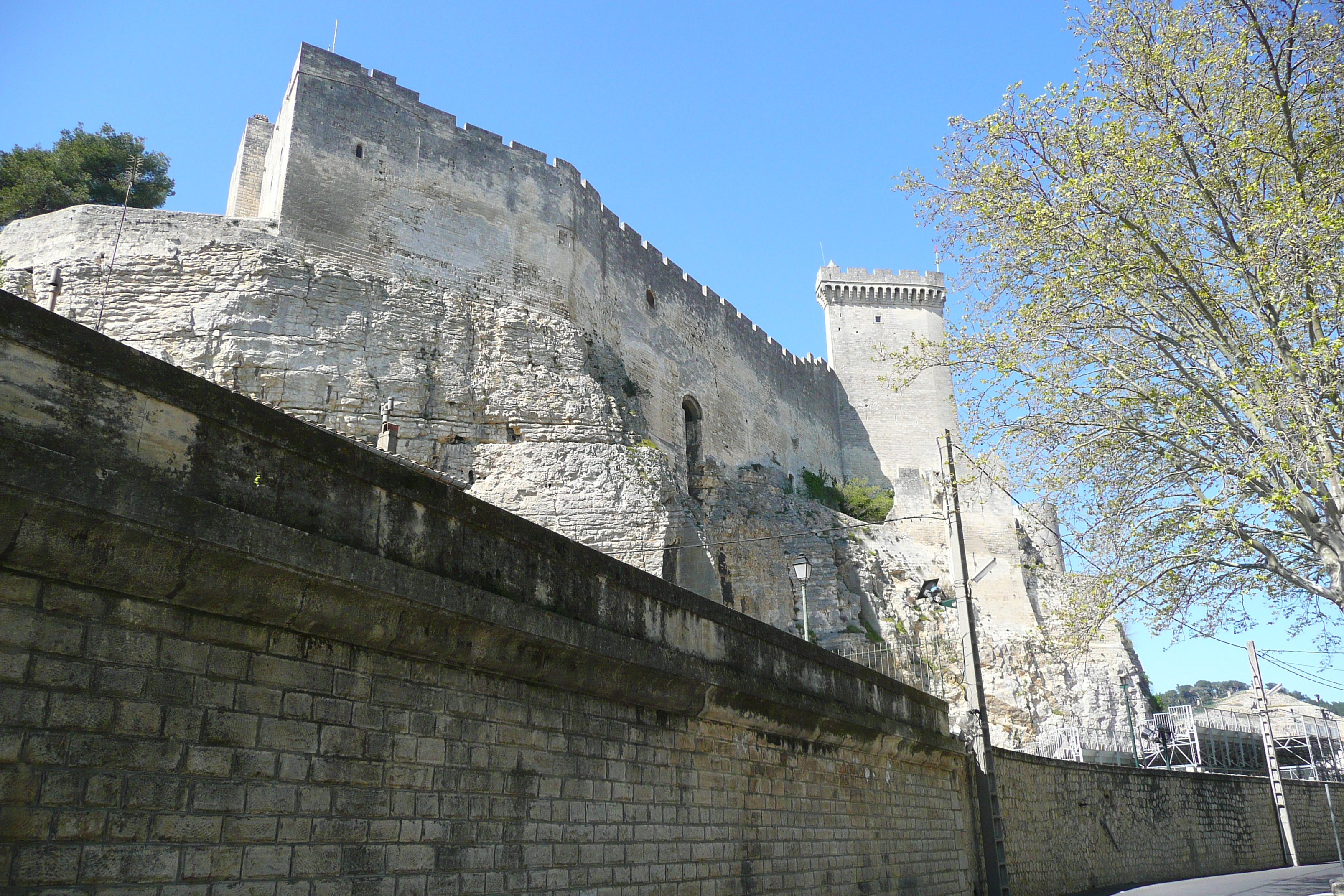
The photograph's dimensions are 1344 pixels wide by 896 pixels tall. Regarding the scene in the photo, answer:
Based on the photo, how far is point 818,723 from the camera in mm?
7781

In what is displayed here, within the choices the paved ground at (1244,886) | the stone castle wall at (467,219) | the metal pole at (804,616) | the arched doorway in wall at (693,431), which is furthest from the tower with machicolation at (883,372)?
the metal pole at (804,616)

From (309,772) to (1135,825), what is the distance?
14.4 metres

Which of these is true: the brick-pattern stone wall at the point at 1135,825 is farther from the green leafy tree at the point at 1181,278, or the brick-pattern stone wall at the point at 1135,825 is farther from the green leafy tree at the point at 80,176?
the green leafy tree at the point at 80,176

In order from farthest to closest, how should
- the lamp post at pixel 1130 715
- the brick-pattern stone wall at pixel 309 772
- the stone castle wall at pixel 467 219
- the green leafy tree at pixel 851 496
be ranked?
the green leafy tree at pixel 851 496, the lamp post at pixel 1130 715, the stone castle wall at pixel 467 219, the brick-pattern stone wall at pixel 309 772

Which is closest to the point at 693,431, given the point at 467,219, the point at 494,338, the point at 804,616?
the point at 494,338

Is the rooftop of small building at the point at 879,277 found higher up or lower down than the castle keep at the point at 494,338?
higher up

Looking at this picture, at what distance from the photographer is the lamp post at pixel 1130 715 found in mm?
21109

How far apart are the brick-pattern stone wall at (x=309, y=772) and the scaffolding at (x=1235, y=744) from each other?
66.6 feet

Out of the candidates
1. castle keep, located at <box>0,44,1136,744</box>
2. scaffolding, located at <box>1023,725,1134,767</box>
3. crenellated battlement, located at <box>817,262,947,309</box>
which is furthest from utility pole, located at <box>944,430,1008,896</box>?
crenellated battlement, located at <box>817,262,947,309</box>

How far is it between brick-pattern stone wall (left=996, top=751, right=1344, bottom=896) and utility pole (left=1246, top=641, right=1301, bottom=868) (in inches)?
9.8

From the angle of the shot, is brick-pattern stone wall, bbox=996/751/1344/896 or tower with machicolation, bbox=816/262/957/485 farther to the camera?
tower with machicolation, bbox=816/262/957/485

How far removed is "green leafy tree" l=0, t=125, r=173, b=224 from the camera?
23578 millimetres

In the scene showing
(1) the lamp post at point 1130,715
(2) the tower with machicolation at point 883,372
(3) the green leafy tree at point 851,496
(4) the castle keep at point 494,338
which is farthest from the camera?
(2) the tower with machicolation at point 883,372

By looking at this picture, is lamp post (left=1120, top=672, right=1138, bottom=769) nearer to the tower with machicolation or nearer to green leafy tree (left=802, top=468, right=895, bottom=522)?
green leafy tree (left=802, top=468, right=895, bottom=522)
